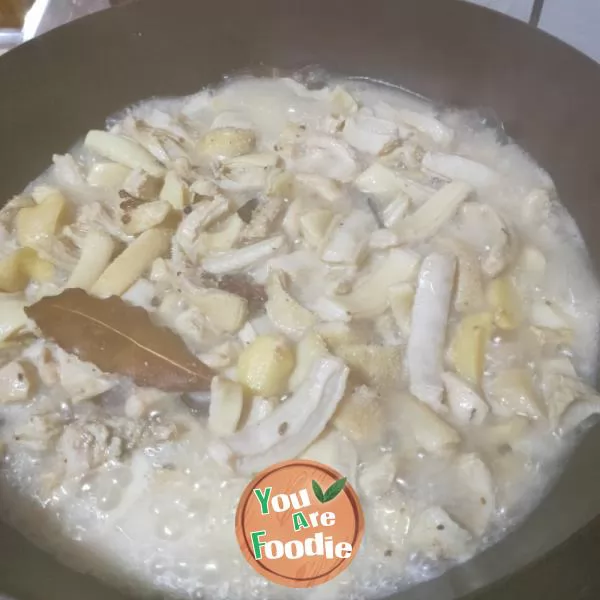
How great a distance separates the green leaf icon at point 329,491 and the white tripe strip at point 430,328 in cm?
17

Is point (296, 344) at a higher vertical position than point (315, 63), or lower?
lower

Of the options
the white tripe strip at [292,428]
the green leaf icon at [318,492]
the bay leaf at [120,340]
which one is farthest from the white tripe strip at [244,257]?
the green leaf icon at [318,492]

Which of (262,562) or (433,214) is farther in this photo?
(433,214)

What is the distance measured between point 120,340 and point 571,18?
3.72ft

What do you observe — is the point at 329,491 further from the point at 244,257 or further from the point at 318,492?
the point at 244,257

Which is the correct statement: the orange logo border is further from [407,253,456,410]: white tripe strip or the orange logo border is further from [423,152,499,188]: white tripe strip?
[423,152,499,188]: white tripe strip

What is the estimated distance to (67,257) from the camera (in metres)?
1.19

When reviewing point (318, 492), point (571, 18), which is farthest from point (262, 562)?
point (571, 18)

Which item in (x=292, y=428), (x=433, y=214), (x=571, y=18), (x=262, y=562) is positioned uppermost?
(x=571, y=18)

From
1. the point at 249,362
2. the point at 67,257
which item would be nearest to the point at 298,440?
the point at 249,362

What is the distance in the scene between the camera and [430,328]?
107 centimetres

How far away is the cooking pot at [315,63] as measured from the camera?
1.29 m

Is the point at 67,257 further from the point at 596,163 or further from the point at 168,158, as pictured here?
the point at 596,163

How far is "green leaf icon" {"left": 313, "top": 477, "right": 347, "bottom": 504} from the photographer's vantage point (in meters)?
0.97
